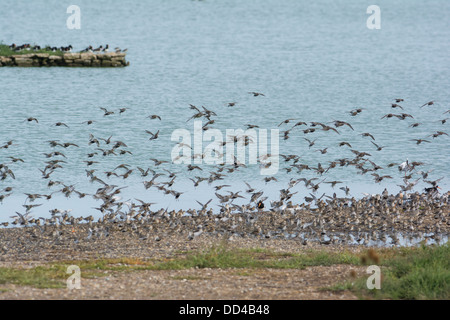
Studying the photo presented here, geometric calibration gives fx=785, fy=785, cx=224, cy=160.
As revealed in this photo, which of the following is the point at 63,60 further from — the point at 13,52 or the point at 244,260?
the point at 244,260

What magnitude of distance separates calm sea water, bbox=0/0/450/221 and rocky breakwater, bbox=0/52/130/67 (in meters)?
0.76

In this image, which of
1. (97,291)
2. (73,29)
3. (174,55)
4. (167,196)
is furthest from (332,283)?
(73,29)

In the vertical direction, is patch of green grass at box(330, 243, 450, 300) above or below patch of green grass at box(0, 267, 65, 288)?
above

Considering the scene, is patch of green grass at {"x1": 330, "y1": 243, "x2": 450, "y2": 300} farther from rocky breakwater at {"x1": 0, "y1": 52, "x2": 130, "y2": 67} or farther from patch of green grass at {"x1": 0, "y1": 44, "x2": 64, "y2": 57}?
patch of green grass at {"x1": 0, "y1": 44, "x2": 64, "y2": 57}

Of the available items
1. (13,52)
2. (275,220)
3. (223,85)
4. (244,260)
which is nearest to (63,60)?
(13,52)

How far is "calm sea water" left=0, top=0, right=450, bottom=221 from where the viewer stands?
127 ft

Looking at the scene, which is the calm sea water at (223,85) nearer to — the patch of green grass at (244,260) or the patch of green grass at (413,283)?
the patch of green grass at (244,260)

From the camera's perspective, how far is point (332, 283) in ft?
61.9

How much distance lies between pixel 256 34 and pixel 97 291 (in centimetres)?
9163

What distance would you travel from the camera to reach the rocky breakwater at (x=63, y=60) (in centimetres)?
6681

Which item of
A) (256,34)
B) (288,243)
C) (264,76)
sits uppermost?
(256,34)

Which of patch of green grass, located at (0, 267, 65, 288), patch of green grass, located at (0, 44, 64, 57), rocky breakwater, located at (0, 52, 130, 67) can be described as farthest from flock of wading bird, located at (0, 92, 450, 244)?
patch of green grass, located at (0, 44, 64, 57)

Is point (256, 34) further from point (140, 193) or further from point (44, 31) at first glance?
point (140, 193)
